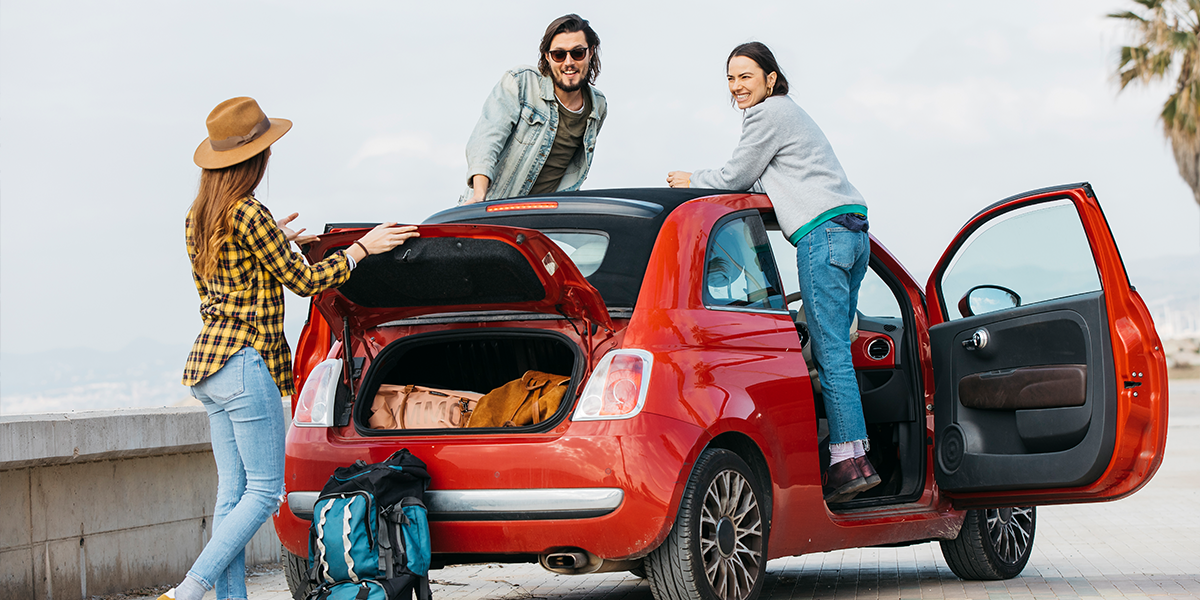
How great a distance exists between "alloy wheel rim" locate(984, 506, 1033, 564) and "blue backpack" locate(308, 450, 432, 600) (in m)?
3.13

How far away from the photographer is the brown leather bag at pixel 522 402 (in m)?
4.80

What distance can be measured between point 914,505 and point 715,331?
1.64 meters

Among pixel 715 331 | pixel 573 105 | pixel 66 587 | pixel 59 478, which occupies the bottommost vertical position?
pixel 66 587

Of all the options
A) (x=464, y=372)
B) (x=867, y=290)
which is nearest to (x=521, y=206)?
(x=464, y=372)

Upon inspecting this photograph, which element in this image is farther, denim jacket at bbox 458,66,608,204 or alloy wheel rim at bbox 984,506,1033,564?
denim jacket at bbox 458,66,608,204

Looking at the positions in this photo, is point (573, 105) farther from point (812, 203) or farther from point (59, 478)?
point (59, 478)

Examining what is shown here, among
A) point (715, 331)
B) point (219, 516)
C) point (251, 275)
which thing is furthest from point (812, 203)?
point (219, 516)

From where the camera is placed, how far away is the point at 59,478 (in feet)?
19.6

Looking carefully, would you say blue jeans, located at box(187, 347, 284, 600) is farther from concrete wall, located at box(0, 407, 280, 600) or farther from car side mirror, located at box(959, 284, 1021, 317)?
car side mirror, located at box(959, 284, 1021, 317)

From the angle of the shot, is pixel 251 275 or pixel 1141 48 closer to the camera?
pixel 251 275

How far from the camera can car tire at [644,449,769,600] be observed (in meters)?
4.48

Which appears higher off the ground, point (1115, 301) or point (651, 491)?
point (1115, 301)

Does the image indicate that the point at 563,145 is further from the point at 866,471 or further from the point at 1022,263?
the point at 866,471

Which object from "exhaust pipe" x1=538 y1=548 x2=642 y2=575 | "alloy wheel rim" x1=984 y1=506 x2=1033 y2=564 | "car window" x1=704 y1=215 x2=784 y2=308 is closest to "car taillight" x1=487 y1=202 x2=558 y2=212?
"car window" x1=704 y1=215 x2=784 y2=308
